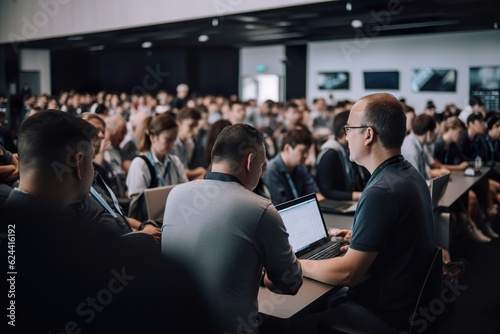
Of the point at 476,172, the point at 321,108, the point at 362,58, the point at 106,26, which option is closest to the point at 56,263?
the point at 476,172

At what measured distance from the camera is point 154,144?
361 centimetres

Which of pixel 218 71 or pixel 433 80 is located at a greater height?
pixel 218 71

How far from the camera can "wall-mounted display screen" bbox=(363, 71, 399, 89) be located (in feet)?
42.7

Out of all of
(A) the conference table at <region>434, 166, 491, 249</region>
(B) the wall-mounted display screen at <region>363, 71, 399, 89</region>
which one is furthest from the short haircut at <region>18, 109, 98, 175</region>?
(B) the wall-mounted display screen at <region>363, 71, 399, 89</region>

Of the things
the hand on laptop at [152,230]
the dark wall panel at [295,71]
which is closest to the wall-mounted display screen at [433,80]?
the dark wall panel at [295,71]

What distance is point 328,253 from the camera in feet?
8.16

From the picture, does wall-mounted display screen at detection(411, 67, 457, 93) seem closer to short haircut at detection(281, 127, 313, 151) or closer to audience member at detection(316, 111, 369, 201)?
audience member at detection(316, 111, 369, 201)

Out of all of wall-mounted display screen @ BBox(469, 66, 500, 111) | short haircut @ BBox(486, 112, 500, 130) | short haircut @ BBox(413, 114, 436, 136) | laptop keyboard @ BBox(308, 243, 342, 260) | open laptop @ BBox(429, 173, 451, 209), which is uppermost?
wall-mounted display screen @ BBox(469, 66, 500, 111)

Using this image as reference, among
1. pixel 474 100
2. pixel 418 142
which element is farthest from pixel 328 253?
pixel 474 100

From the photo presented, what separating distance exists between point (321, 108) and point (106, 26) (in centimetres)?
433

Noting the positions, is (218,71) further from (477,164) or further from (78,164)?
(78,164)

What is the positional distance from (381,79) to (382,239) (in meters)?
12.0

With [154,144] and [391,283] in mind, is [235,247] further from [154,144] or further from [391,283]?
[154,144]

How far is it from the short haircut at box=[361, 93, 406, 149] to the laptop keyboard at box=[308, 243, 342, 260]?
70cm
